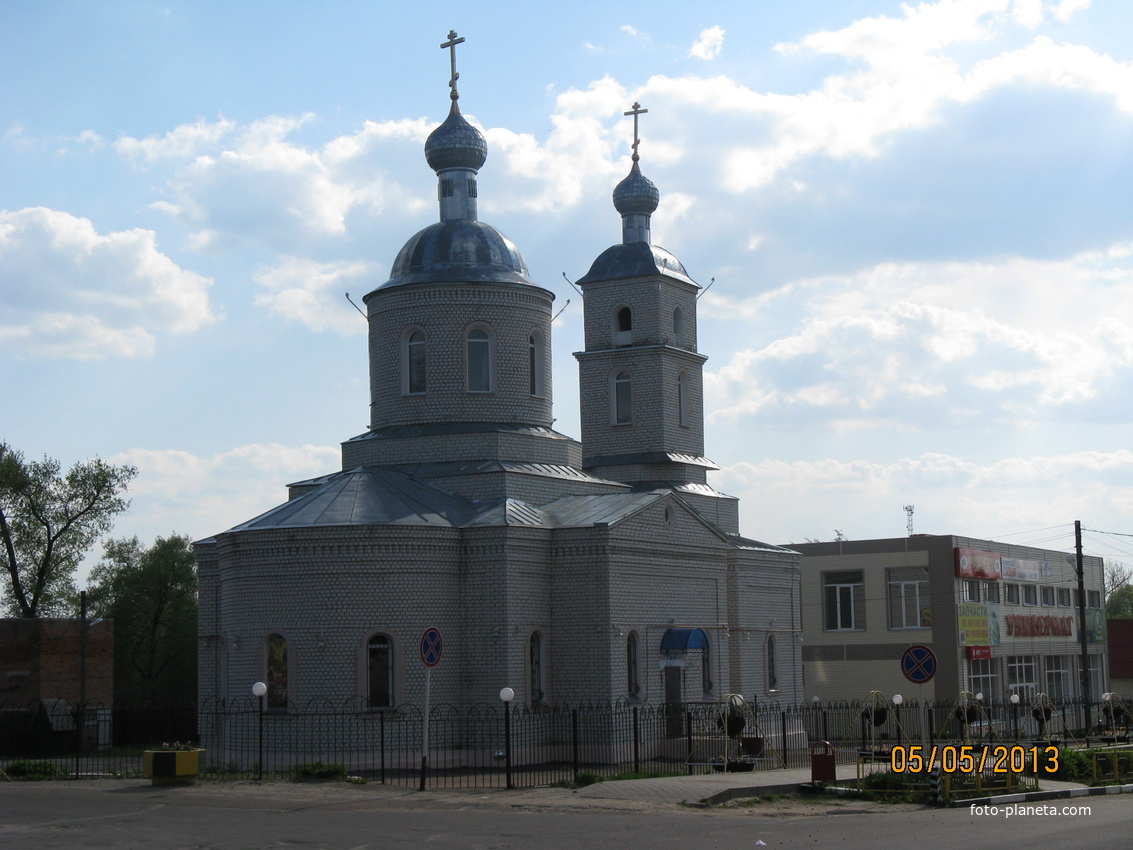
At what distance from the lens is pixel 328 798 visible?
18719 mm

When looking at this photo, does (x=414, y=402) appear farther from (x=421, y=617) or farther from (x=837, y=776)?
(x=837, y=776)

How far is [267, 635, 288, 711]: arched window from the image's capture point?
79.7ft

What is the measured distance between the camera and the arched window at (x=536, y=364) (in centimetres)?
2955

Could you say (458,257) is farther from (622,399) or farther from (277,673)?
(277,673)

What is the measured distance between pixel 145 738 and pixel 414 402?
1017cm

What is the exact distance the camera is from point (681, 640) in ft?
88.3

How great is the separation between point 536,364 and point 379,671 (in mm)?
8248

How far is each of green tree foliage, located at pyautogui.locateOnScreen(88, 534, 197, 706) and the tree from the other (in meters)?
2.50

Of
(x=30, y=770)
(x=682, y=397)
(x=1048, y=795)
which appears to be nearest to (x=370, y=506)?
(x=30, y=770)

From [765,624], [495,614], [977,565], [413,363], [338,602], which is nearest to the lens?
[338,602]

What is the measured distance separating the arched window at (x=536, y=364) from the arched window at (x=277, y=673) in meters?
8.11

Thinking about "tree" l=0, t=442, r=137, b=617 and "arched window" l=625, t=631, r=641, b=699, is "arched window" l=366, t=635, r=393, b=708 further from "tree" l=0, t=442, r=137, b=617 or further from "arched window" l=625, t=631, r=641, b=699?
"tree" l=0, t=442, r=137, b=617

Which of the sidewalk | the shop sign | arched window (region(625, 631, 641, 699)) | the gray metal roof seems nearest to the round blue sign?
the sidewalk
